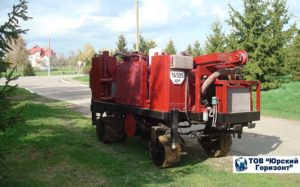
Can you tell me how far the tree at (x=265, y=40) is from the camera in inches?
870

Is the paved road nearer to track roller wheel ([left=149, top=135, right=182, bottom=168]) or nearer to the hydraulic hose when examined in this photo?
track roller wheel ([left=149, top=135, right=182, bottom=168])

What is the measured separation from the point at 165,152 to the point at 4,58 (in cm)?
338

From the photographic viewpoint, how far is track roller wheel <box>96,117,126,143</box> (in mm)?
9859

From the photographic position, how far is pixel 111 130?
32.3ft

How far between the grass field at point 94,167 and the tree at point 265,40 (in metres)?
13.7

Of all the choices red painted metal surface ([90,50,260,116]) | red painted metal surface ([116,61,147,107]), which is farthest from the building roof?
red painted metal surface ([90,50,260,116])

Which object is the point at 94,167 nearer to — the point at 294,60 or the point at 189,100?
the point at 189,100

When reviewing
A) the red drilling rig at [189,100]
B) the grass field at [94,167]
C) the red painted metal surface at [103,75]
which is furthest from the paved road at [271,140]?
the red painted metal surface at [103,75]

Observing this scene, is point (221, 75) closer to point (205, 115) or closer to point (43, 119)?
point (205, 115)

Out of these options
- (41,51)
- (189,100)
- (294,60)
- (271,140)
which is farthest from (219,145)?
(41,51)

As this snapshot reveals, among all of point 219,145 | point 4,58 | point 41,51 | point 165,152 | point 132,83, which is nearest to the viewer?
point 4,58

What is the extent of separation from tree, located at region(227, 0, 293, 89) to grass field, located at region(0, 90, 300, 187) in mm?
13697

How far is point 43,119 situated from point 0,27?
8402 mm

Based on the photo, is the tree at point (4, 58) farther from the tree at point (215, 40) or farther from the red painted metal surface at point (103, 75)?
the tree at point (215, 40)
